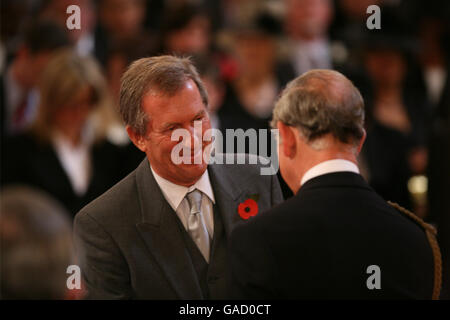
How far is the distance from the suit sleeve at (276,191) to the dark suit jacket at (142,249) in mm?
138

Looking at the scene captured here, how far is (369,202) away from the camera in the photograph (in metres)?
1.92

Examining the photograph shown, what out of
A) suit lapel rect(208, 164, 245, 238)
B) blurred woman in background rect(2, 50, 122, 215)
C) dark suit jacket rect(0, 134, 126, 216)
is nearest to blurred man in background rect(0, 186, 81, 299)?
suit lapel rect(208, 164, 245, 238)

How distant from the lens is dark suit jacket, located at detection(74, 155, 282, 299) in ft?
6.46

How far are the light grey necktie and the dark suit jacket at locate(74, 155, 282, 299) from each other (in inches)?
1.0

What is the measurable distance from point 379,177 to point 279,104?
1.41m

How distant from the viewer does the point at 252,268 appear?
185cm

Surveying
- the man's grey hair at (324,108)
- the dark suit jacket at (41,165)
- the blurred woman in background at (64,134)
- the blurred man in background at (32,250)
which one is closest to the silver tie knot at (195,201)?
the man's grey hair at (324,108)

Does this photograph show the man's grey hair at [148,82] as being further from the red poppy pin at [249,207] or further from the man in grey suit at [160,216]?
the red poppy pin at [249,207]

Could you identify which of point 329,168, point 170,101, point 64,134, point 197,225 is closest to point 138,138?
point 170,101

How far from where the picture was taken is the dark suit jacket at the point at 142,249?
1.97 m

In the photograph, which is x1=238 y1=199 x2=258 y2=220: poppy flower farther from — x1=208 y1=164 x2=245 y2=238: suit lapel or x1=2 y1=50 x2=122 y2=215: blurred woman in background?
x1=2 y1=50 x2=122 y2=215: blurred woman in background
